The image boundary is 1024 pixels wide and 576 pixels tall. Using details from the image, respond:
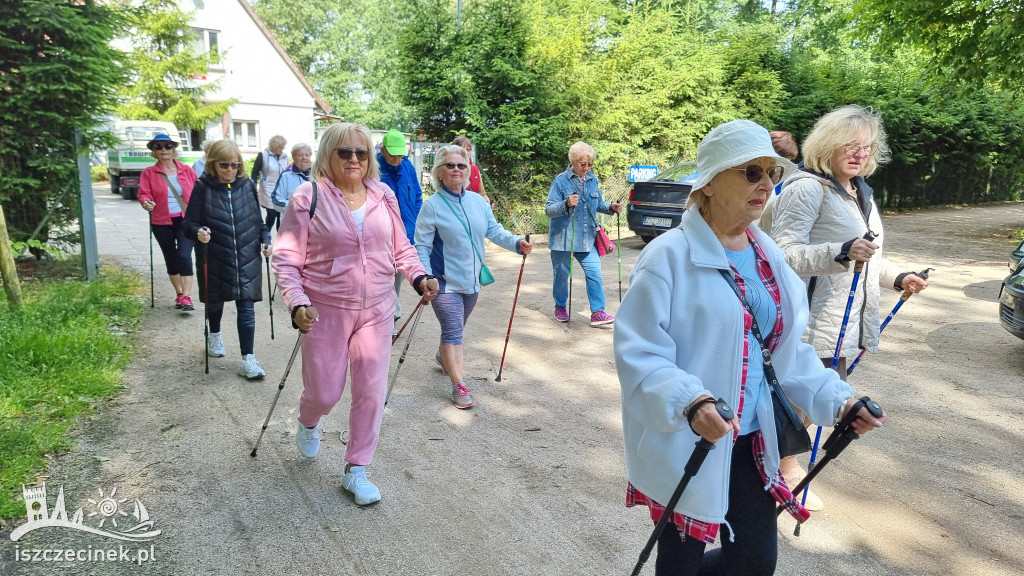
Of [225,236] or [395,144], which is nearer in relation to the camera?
[225,236]

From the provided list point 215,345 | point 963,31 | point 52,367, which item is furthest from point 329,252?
point 963,31

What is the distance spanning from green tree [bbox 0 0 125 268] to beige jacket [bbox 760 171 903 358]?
8602 millimetres

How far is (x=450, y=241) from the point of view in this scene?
538cm

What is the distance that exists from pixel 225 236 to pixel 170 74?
22.0 m

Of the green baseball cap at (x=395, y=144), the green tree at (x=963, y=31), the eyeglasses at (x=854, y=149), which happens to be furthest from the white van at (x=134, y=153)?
the eyeglasses at (x=854, y=149)

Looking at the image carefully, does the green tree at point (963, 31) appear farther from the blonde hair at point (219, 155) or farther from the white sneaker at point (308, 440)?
the white sneaker at point (308, 440)

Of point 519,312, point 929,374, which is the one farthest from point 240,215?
point 929,374

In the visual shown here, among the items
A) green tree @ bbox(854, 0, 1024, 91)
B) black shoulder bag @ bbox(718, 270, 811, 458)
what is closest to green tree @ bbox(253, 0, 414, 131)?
green tree @ bbox(854, 0, 1024, 91)

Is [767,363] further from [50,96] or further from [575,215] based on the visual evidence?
[50,96]

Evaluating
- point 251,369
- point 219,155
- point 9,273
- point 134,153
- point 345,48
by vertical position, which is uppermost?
point 345,48

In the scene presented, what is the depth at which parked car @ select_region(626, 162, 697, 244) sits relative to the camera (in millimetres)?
12836

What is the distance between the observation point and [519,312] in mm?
Result: 8594

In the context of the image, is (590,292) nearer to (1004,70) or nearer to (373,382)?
(373,382)

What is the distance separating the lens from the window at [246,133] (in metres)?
34.8
